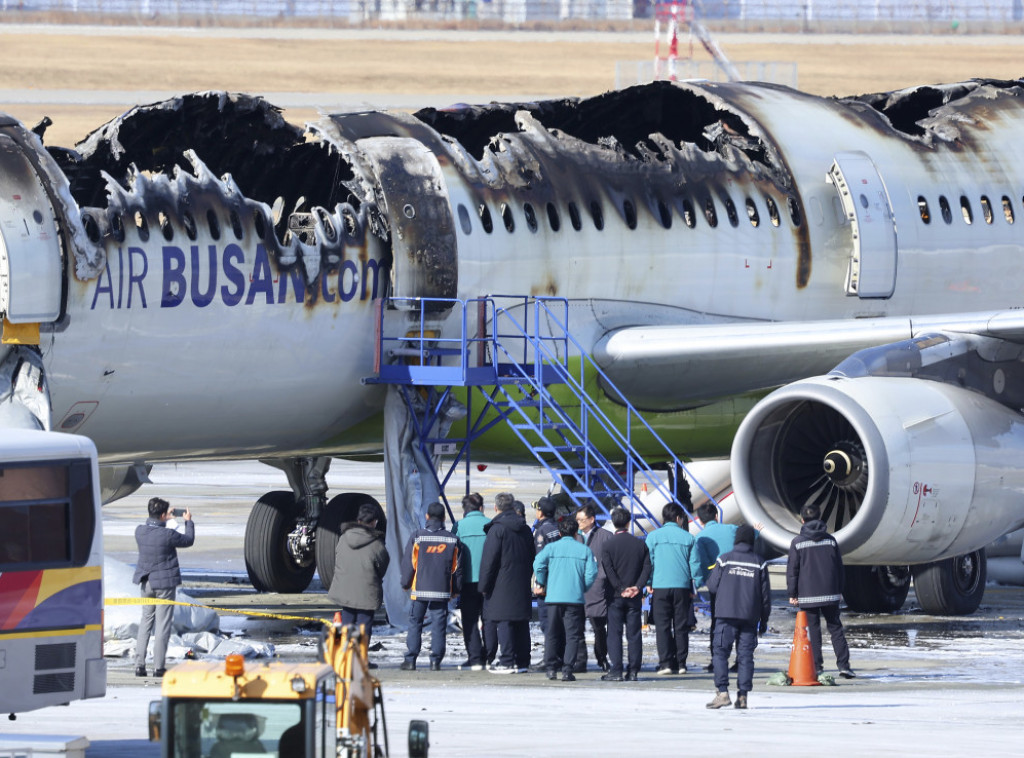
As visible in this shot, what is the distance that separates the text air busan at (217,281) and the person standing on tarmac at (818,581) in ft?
17.0

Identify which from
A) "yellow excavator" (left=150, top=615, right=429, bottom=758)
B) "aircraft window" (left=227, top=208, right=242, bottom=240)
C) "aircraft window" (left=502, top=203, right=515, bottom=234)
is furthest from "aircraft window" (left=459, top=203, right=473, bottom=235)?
"yellow excavator" (left=150, top=615, right=429, bottom=758)

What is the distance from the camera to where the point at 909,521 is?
17406 mm

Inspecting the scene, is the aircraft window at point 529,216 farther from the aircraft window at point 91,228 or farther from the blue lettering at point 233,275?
the aircraft window at point 91,228

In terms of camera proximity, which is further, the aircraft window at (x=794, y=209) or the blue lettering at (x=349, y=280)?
the aircraft window at (x=794, y=209)

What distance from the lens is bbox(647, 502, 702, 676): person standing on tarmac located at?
15.9m

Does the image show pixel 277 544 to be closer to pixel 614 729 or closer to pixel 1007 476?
pixel 1007 476

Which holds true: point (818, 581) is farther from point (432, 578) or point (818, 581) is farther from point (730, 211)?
point (730, 211)

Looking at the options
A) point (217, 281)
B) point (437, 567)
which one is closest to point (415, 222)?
point (217, 281)

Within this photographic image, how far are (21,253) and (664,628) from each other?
5.84m

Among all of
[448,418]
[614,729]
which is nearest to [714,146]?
[448,418]

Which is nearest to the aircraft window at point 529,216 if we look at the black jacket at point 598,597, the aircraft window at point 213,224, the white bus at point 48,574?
the aircraft window at point 213,224

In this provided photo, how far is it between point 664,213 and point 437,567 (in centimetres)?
640

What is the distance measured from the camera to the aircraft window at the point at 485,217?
19.7 m

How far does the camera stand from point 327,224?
18766mm
